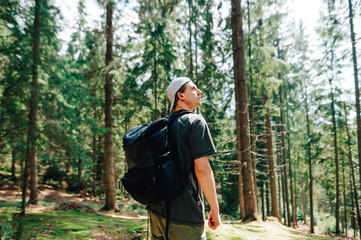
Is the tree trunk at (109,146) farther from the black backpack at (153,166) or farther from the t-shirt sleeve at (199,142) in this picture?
the t-shirt sleeve at (199,142)

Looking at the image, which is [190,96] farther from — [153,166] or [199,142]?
[153,166]

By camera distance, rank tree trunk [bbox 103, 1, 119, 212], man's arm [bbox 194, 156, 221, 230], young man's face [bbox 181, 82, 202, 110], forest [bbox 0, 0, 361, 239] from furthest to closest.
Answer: tree trunk [bbox 103, 1, 119, 212], forest [bbox 0, 0, 361, 239], young man's face [bbox 181, 82, 202, 110], man's arm [bbox 194, 156, 221, 230]

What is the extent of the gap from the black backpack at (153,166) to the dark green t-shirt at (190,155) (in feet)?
0.24

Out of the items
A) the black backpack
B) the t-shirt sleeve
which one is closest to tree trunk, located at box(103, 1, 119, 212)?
the black backpack

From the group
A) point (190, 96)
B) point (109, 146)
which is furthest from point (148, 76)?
point (190, 96)

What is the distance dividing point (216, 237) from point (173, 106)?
10.2 feet

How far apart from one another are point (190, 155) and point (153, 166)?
331 millimetres

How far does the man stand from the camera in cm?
184

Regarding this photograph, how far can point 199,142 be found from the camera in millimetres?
1860

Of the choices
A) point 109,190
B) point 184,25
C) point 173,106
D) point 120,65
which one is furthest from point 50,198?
point 173,106

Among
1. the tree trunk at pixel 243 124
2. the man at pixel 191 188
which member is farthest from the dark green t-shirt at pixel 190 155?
the tree trunk at pixel 243 124

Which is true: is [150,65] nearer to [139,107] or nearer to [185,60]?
[139,107]

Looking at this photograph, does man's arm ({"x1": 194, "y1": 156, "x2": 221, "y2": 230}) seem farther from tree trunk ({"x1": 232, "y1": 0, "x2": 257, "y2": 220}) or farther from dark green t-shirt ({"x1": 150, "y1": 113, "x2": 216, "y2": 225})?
tree trunk ({"x1": 232, "y1": 0, "x2": 257, "y2": 220})

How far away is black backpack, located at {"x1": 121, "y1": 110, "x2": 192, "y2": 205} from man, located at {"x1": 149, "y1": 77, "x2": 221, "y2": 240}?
0.27ft
